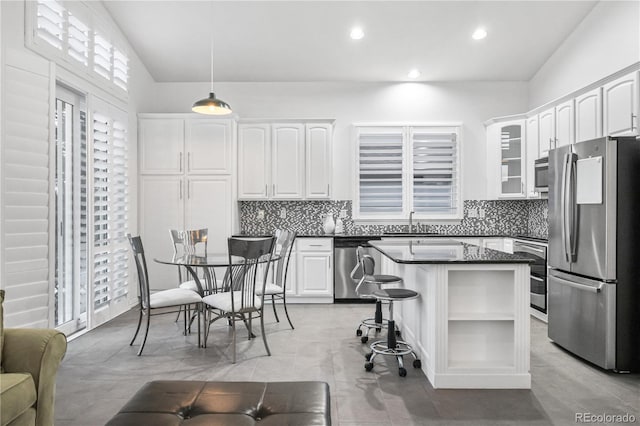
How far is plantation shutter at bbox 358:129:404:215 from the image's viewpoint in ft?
20.8

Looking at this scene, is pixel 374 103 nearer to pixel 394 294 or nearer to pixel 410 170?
pixel 410 170

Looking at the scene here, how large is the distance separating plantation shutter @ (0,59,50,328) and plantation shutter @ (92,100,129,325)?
0.97m

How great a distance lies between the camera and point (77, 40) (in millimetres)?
4234

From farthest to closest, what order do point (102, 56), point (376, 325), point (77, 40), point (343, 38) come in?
point (343, 38) → point (102, 56) → point (77, 40) → point (376, 325)

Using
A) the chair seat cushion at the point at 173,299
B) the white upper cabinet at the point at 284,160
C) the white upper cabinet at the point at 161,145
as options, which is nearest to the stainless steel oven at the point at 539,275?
the white upper cabinet at the point at 284,160

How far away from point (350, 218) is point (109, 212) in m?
3.21

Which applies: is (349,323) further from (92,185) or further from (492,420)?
(92,185)

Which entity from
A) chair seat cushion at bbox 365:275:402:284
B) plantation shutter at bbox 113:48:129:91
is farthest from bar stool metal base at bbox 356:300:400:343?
plantation shutter at bbox 113:48:129:91

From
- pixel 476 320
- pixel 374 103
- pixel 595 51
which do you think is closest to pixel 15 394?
pixel 476 320

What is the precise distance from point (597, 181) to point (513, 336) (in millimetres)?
1408

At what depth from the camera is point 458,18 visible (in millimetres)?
5086

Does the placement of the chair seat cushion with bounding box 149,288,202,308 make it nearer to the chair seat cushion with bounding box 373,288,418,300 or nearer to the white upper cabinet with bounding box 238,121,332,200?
the chair seat cushion with bounding box 373,288,418,300

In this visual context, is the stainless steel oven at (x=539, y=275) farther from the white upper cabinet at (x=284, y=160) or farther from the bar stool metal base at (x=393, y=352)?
the white upper cabinet at (x=284, y=160)

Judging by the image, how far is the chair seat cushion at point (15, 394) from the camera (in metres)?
1.83
